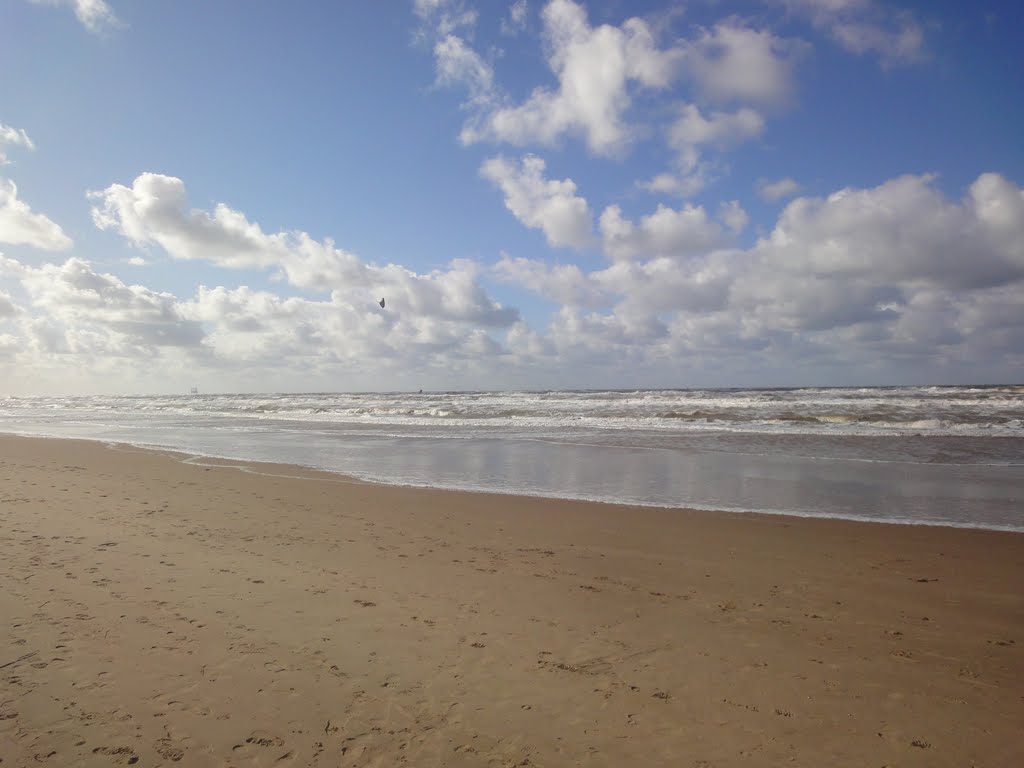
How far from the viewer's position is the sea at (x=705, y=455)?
1138 centimetres

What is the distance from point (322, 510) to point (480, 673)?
6.78 m

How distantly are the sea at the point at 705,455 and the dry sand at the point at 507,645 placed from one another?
2.46m

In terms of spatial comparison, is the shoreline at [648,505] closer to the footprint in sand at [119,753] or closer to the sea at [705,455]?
the sea at [705,455]

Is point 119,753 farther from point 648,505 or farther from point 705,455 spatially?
point 705,455

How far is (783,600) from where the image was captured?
605cm

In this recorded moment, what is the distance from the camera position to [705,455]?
18.0m

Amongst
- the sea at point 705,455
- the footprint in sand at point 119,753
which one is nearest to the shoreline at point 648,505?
the sea at point 705,455

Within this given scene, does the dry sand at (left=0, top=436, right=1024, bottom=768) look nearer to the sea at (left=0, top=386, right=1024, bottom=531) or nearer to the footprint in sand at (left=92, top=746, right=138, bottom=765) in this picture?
the footprint in sand at (left=92, top=746, right=138, bottom=765)

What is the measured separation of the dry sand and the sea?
246cm

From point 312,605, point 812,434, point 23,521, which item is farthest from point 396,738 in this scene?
point 812,434

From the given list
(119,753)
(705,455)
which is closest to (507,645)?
(119,753)

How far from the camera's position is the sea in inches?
448

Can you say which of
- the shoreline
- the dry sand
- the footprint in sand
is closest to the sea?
the shoreline

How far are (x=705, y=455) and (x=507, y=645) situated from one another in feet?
47.4
